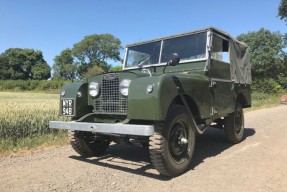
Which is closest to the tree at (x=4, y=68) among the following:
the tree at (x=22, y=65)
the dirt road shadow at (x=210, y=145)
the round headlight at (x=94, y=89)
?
the tree at (x=22, y=65)

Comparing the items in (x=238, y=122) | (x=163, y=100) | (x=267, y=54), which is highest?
(x=267, y=54)

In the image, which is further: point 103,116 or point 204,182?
point 103,116

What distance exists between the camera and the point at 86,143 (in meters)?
6.43

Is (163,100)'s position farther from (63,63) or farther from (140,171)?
(63,63)

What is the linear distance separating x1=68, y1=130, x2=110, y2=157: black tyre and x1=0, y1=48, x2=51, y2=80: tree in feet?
296

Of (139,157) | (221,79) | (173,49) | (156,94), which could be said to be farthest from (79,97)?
(221,79)

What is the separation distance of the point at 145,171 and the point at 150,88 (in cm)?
160

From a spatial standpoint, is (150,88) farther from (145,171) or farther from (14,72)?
(14,72)

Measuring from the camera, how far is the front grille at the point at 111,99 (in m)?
5.51

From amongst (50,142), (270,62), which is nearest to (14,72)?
(270,62)

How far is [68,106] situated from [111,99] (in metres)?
0.97

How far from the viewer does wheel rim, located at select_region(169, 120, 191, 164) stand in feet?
17.2

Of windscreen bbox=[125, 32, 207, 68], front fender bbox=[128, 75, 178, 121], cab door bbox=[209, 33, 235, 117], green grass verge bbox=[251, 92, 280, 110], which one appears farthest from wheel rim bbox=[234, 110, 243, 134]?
green grass verge bbox=[251, 92, 280, 110]

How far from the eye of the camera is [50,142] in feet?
25.8
